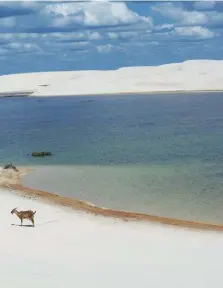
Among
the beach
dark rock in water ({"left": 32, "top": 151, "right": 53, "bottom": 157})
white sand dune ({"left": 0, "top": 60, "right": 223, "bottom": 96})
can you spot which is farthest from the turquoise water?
white sand dune ({"left": 0, "top": 60, "right": 223, "bottom": 96})

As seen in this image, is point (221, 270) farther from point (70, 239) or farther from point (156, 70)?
point (156, 70)

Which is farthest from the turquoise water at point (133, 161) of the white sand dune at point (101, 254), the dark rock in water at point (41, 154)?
the white sand dune at point (101, 254)

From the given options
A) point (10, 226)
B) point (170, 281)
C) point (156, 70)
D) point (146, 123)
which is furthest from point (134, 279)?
point (156, 70)

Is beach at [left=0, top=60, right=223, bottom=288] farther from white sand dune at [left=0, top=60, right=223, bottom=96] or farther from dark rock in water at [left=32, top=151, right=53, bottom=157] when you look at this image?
white sand dune at [left=0, top=60, right=223, bottom=96]

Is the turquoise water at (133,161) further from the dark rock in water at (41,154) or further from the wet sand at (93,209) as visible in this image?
the wet sand at (93,209)

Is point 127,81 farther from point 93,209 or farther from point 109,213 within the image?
point 109,213

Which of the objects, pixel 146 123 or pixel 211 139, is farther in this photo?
pixel 146 123
